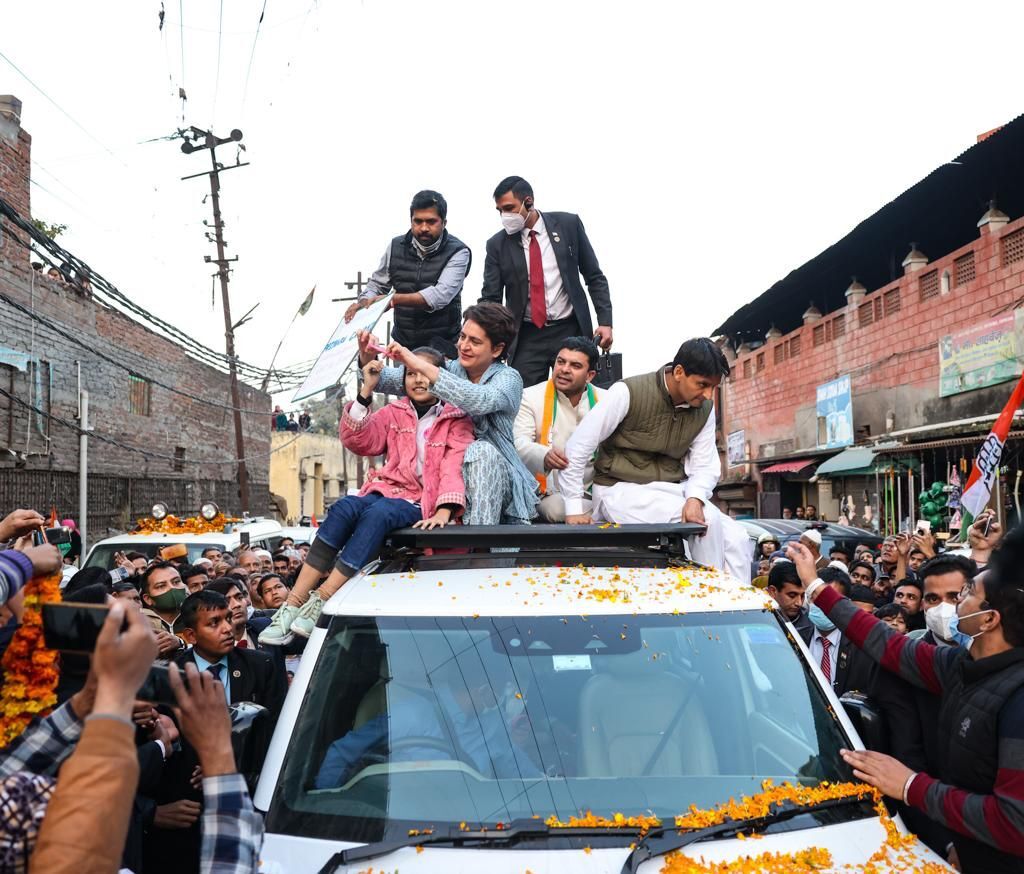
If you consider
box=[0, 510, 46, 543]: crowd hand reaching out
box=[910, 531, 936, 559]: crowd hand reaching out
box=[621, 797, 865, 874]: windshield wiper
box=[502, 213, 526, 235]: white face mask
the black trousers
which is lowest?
box=[621, 797, 865, 874]: windshield wiper

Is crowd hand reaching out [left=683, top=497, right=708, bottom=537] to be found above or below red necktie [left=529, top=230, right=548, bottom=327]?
below

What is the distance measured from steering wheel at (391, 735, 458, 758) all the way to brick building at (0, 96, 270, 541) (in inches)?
449

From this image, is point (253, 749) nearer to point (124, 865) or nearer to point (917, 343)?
point (124, 865)

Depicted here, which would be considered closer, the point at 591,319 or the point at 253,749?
the point at 253,749

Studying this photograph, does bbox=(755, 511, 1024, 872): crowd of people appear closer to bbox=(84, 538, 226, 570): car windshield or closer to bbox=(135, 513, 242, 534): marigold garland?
bbox=(84, 538, 226, 570): car windshield

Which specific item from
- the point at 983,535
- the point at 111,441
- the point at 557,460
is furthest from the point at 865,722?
the point at 111,441

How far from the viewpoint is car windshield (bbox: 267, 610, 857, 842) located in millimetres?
2787

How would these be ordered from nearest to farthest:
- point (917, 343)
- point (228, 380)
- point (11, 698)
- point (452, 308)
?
1. point (11, 698)
2. point (452, 308)
3. point (917, 343)
4. point (228, 380)

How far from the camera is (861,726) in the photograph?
3207 millimetres

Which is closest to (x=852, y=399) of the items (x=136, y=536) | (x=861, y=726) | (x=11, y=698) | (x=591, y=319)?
(x=136, y=536)

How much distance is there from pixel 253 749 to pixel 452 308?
350cm

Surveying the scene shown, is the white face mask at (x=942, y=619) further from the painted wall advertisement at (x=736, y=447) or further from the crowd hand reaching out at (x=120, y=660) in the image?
the painted wall advertisement at (x=736, y=447)

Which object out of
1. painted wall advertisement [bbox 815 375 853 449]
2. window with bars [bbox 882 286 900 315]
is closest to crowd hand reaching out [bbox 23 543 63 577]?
window with bars [bbox 882 286 900 315]

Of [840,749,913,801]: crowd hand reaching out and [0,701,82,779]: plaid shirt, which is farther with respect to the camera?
[840,749,913,801]: crowd hand reaching out
